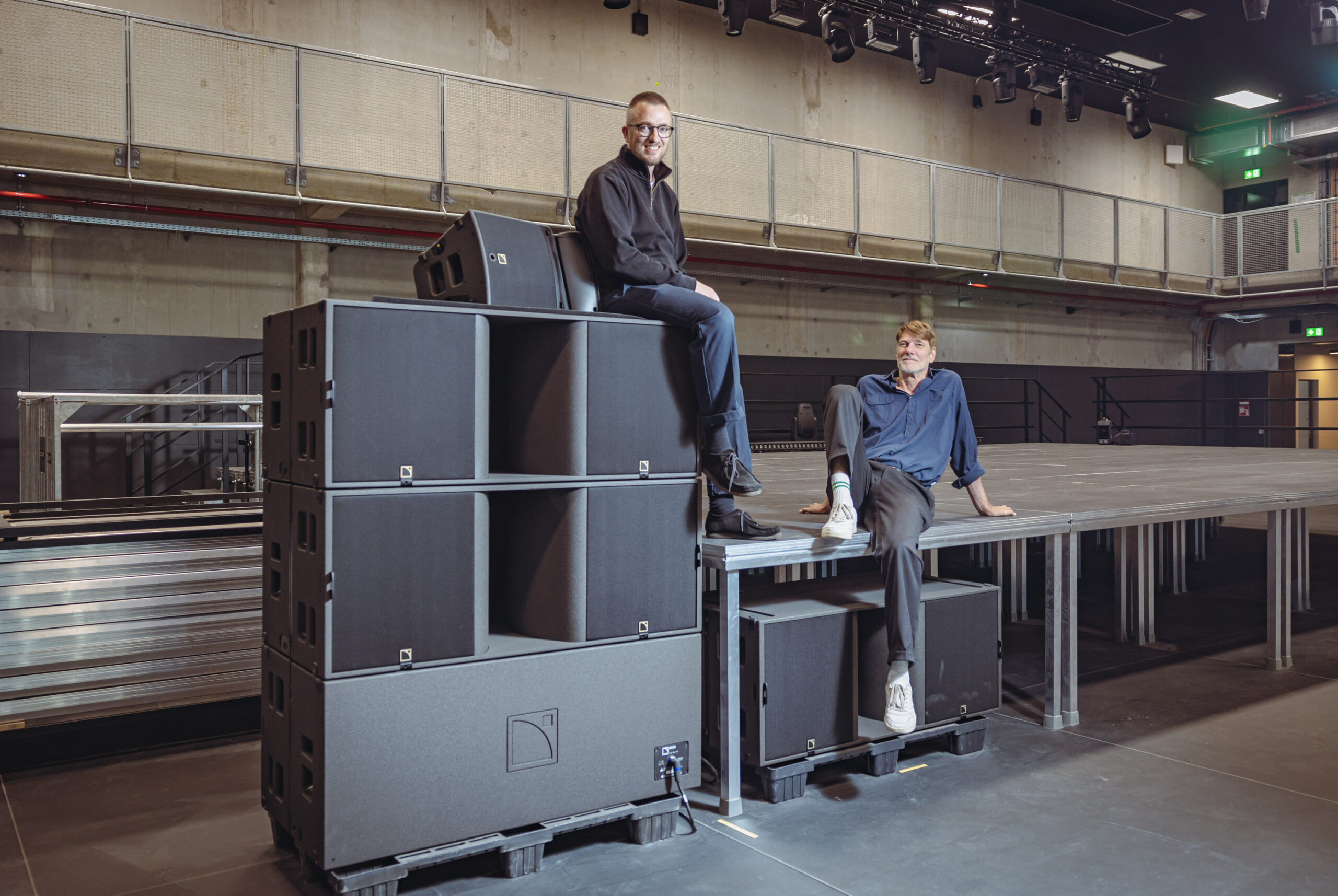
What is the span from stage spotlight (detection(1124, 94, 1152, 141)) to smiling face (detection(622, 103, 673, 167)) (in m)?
11.2

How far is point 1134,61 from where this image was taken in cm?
1190

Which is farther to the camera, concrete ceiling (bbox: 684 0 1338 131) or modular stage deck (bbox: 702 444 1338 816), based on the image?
concrete ceiling (bbox: 684 0 1338 131)

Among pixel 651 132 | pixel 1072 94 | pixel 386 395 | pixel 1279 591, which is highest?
pixel 1072 94

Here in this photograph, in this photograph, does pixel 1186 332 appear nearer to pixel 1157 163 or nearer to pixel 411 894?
pixel 1157 163

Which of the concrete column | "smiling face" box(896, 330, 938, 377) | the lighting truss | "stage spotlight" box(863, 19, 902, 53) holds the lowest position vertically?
"smiling face" box(896, 330, 938, 377)

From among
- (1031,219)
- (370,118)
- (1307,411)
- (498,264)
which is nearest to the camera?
(498,264)

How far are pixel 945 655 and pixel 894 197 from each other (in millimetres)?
9113

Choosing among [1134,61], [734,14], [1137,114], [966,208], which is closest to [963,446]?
[734,14]

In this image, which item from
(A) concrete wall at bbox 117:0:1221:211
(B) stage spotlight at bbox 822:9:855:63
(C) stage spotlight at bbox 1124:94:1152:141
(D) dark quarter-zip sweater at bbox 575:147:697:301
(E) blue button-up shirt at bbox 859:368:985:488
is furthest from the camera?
(C) stage spotlight at bbox 1124:94:1152:141

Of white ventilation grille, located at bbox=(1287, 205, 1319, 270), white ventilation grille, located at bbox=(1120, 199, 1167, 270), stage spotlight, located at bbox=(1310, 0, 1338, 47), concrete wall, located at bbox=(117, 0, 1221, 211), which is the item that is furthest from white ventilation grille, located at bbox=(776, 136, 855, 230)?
white ventilation grille, located at bbox=(1287, 205, 1319, 270)

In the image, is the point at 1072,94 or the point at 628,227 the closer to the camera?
the point at 628,227

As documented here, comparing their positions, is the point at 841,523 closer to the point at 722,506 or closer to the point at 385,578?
the point at 722,506

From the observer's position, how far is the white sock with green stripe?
9.68 feet

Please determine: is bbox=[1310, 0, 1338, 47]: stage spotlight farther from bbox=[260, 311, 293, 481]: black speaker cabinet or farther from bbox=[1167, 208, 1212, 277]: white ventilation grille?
bbox=[260, 311, 293, 481]: black speaker cabinet
